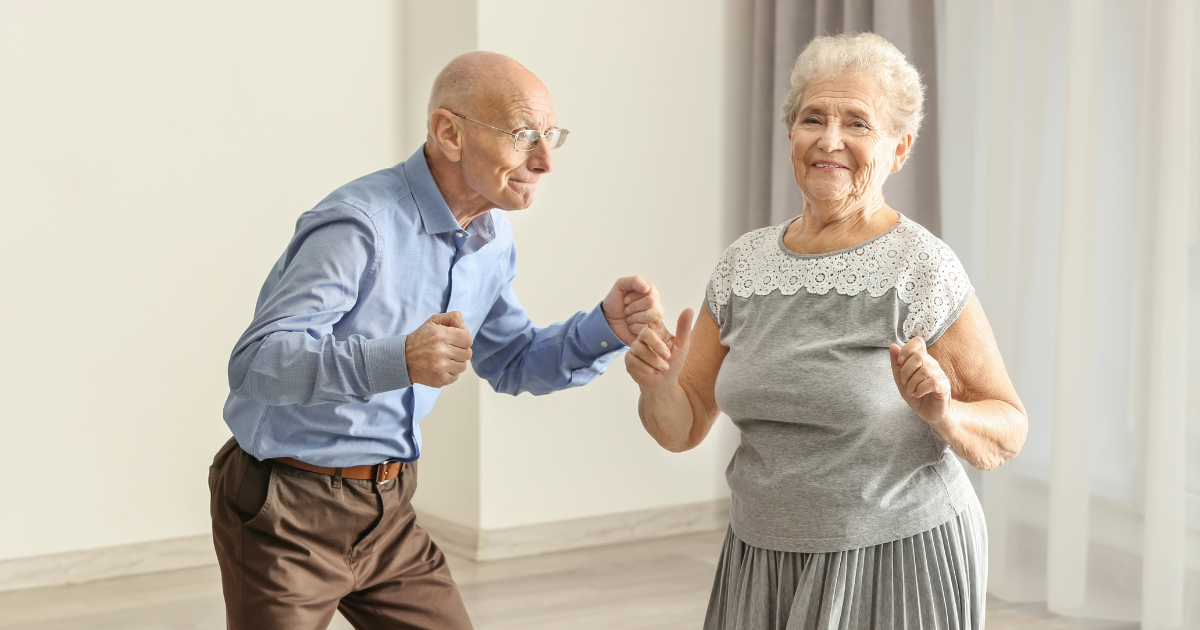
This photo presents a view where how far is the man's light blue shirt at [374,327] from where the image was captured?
1.58 m

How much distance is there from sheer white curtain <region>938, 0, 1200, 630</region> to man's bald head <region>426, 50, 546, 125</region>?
6.03ft

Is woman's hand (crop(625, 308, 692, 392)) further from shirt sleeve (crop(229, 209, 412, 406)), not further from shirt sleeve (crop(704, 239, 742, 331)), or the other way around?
shirt sleeve (crop(229, 209, 412, 406))

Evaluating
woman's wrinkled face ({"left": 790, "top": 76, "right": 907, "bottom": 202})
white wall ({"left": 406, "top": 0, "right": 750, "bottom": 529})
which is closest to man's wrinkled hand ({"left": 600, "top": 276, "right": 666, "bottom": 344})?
woman's wrinkled face ({"left": 790, "top": 76, "right": 907, "bottom": 202})

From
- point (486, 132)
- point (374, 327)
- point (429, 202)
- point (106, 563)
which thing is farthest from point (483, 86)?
point (106, 563)

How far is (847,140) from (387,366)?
782 mm

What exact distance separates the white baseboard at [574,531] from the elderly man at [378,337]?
1.92 meters

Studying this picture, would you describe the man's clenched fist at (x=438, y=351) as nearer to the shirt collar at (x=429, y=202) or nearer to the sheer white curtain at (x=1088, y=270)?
the shirt collar at (x=429, y=202)

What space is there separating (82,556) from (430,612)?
88.0 inches

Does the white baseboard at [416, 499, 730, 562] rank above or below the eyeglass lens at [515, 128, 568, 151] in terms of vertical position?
below

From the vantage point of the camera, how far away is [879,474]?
4.96 feet

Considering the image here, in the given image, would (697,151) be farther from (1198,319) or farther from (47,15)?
(47,15)

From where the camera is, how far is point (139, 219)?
3695 millimetres

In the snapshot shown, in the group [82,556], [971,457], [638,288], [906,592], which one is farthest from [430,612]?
[82,556]

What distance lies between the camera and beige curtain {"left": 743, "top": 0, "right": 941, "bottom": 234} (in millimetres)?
3482
